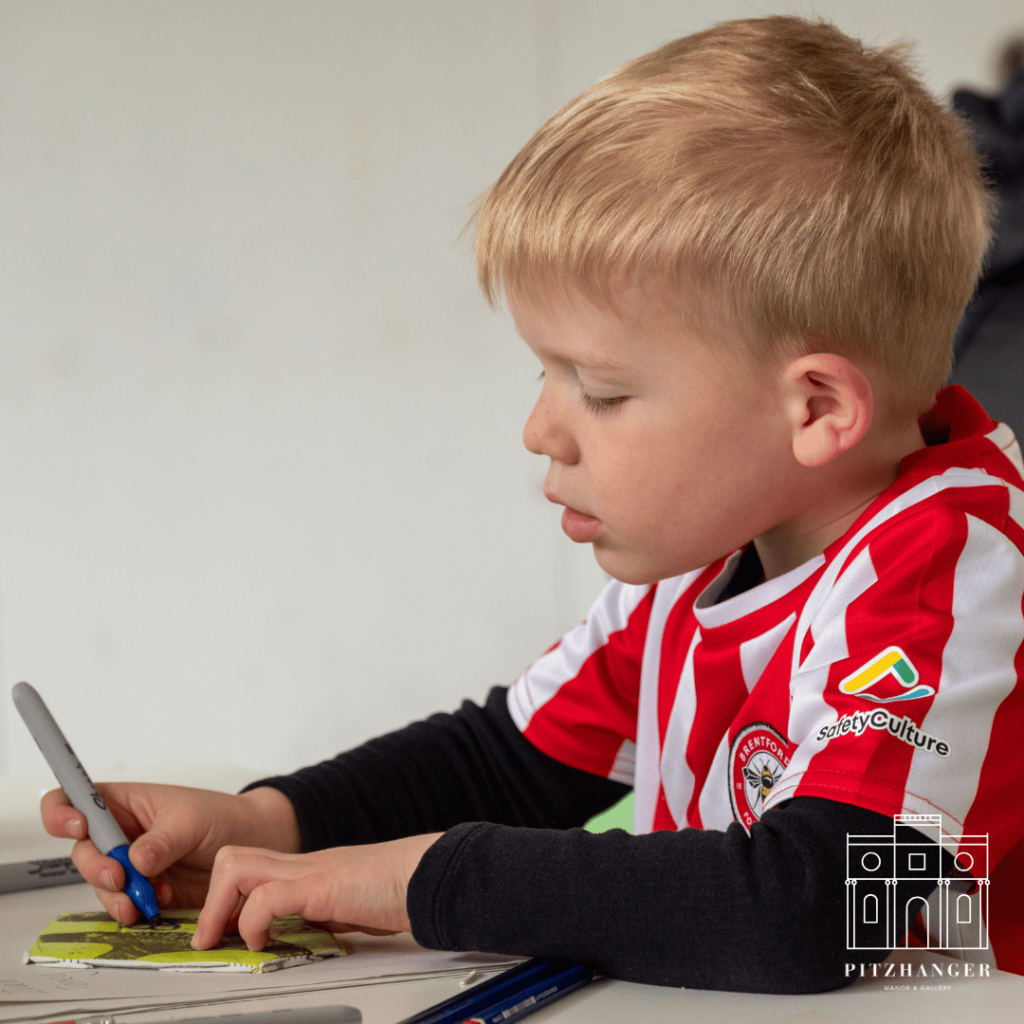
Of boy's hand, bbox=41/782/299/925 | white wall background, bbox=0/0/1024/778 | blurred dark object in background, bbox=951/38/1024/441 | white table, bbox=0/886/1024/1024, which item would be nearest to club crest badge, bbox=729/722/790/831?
white table, bbox=0/886/1024/1024

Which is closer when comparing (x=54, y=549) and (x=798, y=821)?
(x=798, y=821)

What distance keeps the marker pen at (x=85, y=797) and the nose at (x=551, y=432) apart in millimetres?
243

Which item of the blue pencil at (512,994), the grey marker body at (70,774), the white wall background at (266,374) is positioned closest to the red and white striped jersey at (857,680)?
the blue pencil at (512,994)

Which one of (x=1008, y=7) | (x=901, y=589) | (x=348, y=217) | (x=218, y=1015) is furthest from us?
(x=348, y=217)

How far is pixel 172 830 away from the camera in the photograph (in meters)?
0.51

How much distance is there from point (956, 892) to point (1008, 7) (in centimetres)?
123

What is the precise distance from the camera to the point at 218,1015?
1.11 ft

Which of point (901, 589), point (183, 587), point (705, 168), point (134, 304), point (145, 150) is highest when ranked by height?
point (145, 150)

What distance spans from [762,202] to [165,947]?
0.37m

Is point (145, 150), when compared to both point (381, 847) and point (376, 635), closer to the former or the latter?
point (376, 635)

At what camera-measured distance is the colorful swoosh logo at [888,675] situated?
16.3 inches

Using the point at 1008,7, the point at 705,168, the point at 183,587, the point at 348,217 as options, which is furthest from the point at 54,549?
the point at 705,168

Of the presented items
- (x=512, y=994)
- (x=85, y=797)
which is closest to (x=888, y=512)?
(x=512, y=994)

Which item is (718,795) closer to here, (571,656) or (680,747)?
(680,747)
